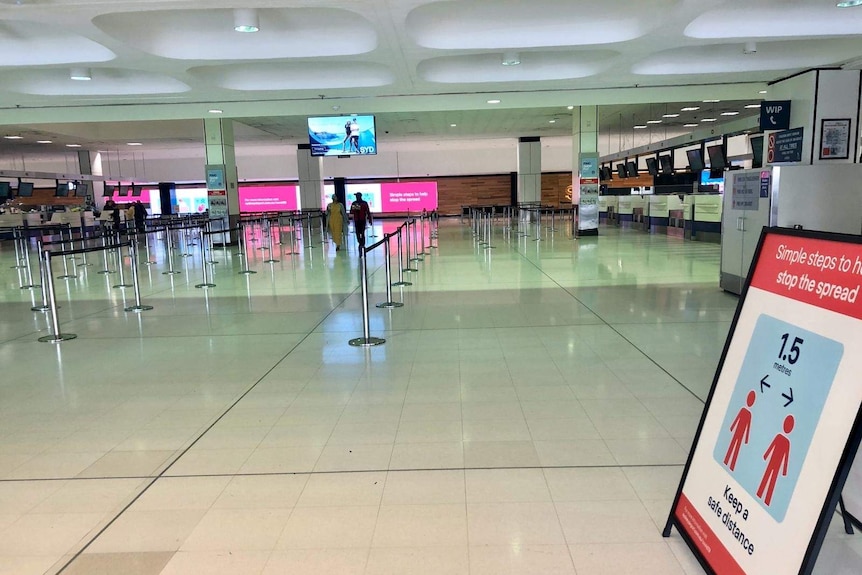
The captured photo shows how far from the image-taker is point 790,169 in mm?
6941

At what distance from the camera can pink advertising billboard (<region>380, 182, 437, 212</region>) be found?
3525 centimetres

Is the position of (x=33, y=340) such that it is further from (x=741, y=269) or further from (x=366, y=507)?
(x=741, y=269)

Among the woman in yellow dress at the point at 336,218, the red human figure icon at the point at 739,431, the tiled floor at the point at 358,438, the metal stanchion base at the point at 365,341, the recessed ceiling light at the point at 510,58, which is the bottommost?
the tiled floor at the point at 358,438

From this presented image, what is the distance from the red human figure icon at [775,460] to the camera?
1.80 metres

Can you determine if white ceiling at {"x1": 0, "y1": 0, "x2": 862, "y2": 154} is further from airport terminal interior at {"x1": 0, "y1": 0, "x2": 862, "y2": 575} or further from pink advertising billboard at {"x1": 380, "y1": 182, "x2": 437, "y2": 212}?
pink advertising billboard at {"x1": 380, "y1": 182, "x2": 437, "y2": 212}

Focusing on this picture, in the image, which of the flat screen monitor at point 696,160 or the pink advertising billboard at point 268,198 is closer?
the flat screen monitor at point 696,160

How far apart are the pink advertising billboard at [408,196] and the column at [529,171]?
8339 millimetres

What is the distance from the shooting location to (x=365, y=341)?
5770 mm

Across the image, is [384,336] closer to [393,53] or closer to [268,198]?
[393,53]

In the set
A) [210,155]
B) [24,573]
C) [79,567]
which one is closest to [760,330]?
[79,567]

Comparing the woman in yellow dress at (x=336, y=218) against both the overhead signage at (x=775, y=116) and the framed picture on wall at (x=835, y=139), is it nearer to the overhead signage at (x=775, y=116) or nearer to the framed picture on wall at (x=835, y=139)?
the overhead signage at (x=775, y=116)

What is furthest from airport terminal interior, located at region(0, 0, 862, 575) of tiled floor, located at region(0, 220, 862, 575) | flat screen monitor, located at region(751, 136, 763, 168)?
flat screen monitor, located at region(751, 136, 763, 168)

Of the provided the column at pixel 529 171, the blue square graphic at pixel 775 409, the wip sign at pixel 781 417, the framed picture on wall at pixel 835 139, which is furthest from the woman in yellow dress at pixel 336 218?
the blue square graphic at pixel 775 409

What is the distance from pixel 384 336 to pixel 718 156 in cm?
1397
